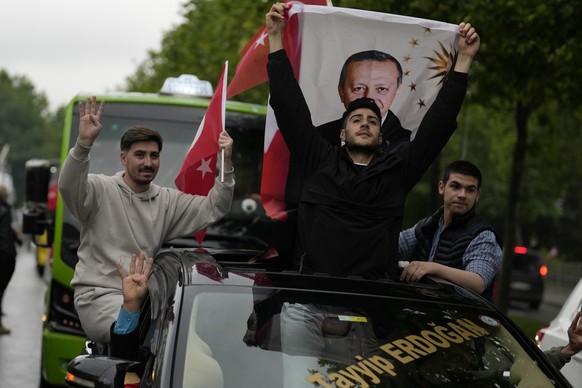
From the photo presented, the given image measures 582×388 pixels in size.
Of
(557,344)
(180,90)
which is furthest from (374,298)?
(180,90)

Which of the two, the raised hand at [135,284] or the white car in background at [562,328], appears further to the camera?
the white car in background at [562,328]

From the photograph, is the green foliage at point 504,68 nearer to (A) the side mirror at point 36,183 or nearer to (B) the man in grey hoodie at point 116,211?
(A) the side mirror at point 36,183

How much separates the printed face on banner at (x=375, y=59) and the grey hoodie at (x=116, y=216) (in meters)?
0.82

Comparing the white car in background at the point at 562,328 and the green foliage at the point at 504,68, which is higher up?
the green foliage at the point at 504,68

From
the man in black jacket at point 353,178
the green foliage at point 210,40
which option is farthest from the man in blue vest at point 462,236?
the green foliage at point 210,40

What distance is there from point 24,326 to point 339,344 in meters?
13.2

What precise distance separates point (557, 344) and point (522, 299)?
26108mm

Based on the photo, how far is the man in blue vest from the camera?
5.75m

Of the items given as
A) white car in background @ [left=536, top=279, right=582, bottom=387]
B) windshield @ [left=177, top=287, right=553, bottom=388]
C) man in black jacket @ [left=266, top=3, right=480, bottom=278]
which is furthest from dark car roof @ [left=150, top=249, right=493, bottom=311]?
white car in background @ [left=536, top=279, right=582, bottom=387]

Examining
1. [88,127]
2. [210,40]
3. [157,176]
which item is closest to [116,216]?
[88,127]

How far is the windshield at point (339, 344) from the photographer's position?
4.12 m

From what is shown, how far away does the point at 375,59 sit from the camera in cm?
651

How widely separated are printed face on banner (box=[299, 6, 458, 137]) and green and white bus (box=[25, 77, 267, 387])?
10.6ft

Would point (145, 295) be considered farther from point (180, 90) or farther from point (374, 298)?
point (180, 90)
